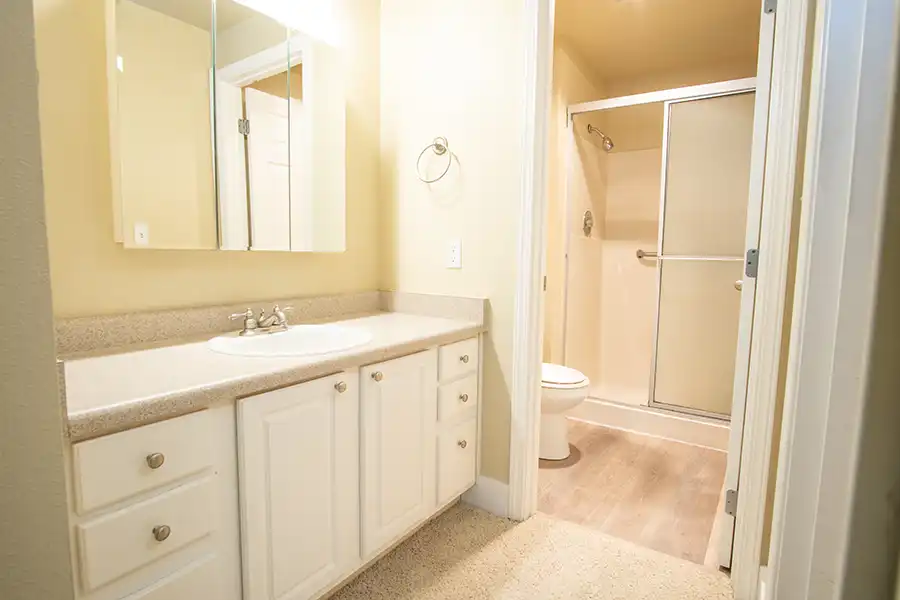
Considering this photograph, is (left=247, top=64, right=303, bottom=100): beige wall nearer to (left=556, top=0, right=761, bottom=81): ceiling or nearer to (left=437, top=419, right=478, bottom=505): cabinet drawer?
(left=437, top=419, right=478, bottom=505): cabinet drawer

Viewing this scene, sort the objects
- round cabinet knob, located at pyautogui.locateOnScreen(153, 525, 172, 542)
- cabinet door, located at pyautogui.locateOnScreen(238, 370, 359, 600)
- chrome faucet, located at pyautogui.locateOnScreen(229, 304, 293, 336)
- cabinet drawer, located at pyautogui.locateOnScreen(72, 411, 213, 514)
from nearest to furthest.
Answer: cabinet drawer, located at pyautogui.locateOnScreen(72, 411, 213, 514), round cabinet knob, located at pyautogui.locateOnScreen(153, 525, 172, 542), cabinet door, located at pyautogui.locateOnScreen(238, 370, 359, 600), chrome faucet, located at pyautogui.locateOnScreen(229, 304, 293, 336)

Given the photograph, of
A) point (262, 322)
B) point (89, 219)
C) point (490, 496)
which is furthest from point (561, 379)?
point (89, 219)

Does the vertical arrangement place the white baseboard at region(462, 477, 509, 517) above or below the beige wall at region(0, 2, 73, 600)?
below

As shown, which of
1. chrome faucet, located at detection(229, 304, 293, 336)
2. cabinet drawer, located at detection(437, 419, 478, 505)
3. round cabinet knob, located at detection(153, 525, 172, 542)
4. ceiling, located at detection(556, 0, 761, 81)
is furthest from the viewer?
ceiling, located at detection(556, 0, 761, 81)

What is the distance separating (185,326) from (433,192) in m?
1.10

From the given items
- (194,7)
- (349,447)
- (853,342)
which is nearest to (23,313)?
(853,342)

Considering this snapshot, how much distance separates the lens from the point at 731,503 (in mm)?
1650

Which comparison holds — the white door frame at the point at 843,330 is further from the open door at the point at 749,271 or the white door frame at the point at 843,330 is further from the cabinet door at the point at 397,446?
the open door at the point at 749,271

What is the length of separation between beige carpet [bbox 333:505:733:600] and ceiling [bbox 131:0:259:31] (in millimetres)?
1870

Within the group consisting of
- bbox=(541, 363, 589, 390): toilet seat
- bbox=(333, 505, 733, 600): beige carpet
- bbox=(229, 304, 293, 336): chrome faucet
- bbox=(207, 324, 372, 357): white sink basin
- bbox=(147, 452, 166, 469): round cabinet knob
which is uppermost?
bbox=(229, 304, 293, 336): chrome faucet

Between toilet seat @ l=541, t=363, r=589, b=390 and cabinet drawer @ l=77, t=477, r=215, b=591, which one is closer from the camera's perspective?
cabinet drawer @ l=77, t=477, r=215, b=591

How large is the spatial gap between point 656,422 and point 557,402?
0.93 meters

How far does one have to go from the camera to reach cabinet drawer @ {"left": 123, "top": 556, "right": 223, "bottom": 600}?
975 mm

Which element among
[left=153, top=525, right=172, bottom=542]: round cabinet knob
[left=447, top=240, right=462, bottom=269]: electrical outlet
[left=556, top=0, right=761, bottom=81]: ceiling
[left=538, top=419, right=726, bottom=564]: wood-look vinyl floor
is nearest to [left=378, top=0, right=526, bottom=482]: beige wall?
[left=447, top=240, right=462, bottom=269]: electrical outlet
